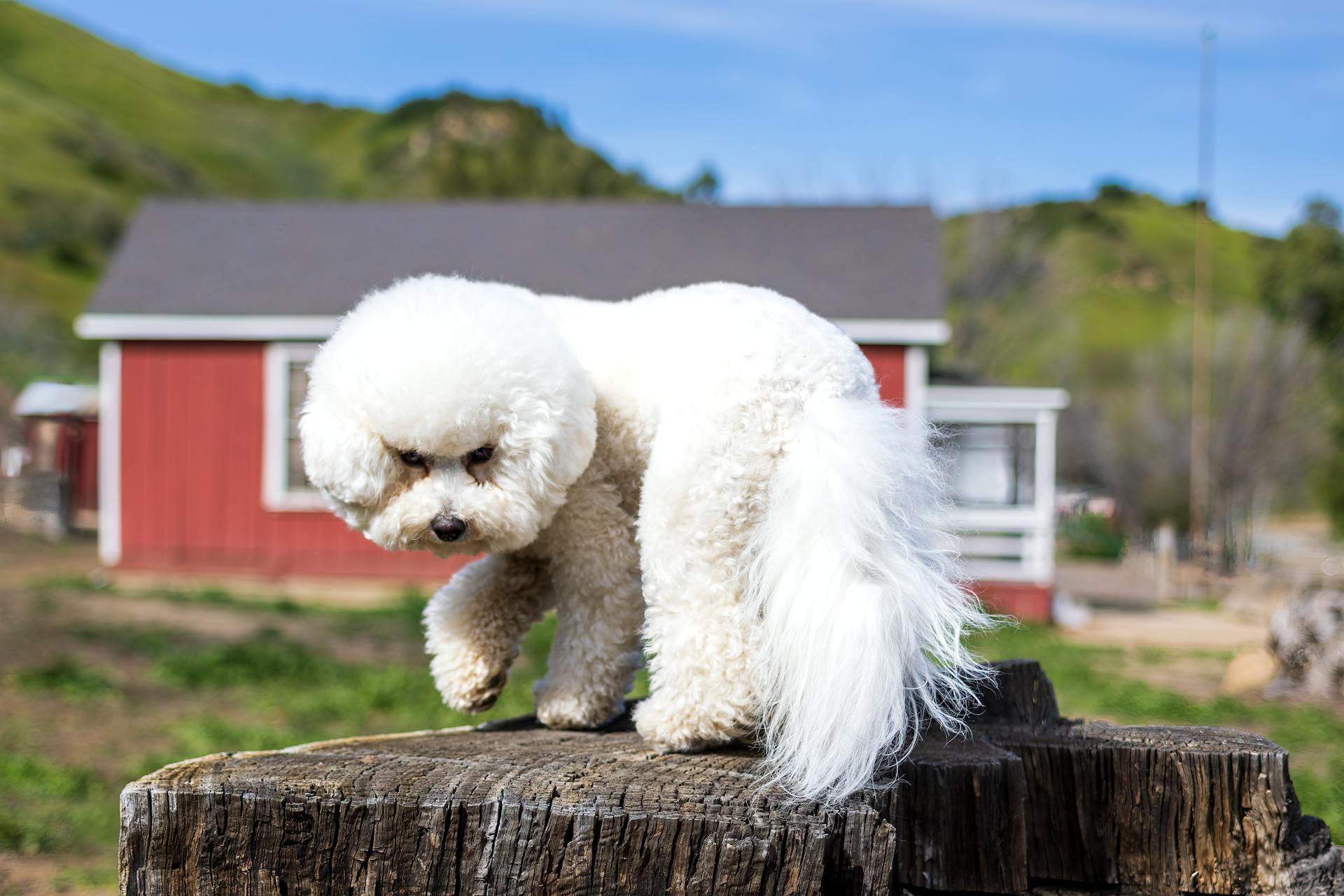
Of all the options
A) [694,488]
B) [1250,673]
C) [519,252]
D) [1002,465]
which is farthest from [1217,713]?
[519,252]

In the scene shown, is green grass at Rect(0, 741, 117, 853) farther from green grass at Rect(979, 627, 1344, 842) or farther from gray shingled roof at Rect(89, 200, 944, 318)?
gray shingled roof at Rect(89, 200, 944, 318)

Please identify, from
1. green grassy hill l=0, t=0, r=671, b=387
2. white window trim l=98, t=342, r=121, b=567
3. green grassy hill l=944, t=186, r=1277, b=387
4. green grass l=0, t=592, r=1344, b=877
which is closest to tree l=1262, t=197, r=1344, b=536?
green grassy hill l=944, t=186, r=1277, b=387

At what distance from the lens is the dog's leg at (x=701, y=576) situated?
7.17 ft

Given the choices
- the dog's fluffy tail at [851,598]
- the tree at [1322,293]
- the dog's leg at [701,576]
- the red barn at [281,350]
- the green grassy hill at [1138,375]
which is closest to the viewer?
the dog's fluffy tail at [851,598]

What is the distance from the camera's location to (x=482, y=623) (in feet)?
8.49

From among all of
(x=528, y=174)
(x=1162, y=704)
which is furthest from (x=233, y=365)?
(x=528, y=174)

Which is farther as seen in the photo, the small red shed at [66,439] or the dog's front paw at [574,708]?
the small red shed at [66,439]

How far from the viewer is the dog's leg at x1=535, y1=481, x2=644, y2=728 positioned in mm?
2395

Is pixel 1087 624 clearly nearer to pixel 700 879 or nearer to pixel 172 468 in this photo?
pixel 172 468

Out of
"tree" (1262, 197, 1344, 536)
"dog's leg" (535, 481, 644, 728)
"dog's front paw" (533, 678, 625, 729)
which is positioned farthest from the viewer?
"tree" (1262, 197, 1344, 536)

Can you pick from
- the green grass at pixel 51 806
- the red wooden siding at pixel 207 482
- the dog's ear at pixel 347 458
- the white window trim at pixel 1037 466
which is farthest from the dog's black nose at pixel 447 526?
the red wooden siding at pixel 207 482

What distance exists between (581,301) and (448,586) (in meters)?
0.72

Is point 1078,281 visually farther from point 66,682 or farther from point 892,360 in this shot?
point 66,682

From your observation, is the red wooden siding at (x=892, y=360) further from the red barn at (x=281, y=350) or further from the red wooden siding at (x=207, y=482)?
the red wooden siding at (x=207, y=482)
